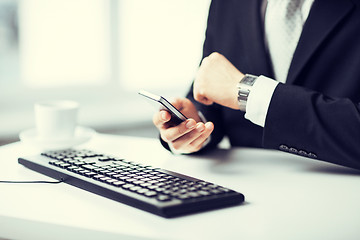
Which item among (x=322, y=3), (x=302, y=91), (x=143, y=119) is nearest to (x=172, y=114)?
(x=302, y=91)

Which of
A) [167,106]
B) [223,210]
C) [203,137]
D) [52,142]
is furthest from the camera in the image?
[52,142]

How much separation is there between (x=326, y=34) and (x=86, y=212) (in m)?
0.79

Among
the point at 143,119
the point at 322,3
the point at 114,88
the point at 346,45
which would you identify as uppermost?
the point at 322,3

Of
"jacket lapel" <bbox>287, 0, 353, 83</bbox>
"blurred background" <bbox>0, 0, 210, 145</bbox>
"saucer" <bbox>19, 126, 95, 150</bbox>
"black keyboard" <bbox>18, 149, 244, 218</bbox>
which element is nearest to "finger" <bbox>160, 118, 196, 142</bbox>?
"black keyboard" <bbox>18, 149, 244, 218</bbox>

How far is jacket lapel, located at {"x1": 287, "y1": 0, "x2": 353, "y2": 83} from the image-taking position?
1189mm

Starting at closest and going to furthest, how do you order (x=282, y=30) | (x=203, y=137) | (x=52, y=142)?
1. (x=203, y=137)
2. (x=52, y=142)
3. (x=282, y=30)

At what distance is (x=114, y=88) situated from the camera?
277 centimetres

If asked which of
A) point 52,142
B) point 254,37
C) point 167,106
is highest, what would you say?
point 254,37

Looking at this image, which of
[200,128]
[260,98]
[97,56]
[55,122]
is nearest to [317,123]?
[260,98]

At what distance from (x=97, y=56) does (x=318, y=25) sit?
170cm

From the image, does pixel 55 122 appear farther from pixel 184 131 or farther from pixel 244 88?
pixel 244 88

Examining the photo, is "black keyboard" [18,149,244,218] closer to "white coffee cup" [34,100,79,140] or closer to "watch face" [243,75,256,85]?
"white coffee cup" [34,100,79,140]

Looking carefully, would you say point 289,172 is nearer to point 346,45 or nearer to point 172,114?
point 172,114

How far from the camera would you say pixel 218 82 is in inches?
45.4
